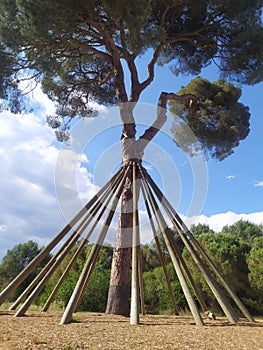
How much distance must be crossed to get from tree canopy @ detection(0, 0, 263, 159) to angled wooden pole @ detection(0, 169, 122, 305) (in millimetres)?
1909

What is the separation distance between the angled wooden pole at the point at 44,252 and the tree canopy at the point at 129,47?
1.91 metres

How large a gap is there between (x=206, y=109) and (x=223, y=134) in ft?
2.79

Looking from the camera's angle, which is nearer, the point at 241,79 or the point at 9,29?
the point at 9,29

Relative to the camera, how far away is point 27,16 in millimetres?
5918

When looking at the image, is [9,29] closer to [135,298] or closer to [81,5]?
[81,5]

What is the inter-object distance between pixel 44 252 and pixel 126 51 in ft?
14.7

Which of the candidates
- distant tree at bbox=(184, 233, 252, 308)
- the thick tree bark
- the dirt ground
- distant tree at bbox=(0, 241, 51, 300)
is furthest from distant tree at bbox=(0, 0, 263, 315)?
distant tree at bbox=(0, 241, 51, 300)

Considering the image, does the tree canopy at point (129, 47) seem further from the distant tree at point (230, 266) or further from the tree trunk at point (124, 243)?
the distant tree at point (230, 266)

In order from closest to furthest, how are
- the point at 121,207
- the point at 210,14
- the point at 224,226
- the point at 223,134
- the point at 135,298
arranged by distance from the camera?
the point at 135,298, the point at 121,207, the point at 210,14, the point at 223,134, the point at 224,226

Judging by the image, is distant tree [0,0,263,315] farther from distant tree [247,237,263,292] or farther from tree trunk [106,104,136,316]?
distant tree [247,237,263,292]

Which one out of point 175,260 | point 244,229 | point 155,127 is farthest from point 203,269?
point 244,229

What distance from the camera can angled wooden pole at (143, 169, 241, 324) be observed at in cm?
450

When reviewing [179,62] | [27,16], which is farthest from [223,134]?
[27,16]

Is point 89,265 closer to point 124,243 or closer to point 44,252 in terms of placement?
point 44,252
